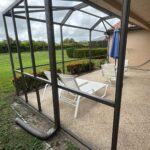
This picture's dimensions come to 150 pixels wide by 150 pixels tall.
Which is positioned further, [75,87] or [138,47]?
[138,47]

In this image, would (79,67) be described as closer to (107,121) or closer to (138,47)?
(138,47)

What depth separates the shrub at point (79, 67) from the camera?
6.89m

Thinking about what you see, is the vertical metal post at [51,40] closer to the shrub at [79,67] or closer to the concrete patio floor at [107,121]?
the concrete patio floor at [107,121]

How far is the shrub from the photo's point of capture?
6885mm

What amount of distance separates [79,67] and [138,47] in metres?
3.78

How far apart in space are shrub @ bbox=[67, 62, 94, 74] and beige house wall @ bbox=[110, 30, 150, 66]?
105 inches

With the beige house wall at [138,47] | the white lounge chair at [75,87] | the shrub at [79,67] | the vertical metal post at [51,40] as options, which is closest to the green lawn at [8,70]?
the shrub at [79,67]

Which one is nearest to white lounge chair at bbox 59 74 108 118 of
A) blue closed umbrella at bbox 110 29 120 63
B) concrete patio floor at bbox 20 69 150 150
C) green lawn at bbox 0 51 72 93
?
concrete patio floor at bbox 20 69 150 150

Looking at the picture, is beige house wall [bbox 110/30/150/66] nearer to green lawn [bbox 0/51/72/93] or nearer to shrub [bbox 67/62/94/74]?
shrub [bbox 67/62/94/74]

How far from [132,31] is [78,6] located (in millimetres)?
4752

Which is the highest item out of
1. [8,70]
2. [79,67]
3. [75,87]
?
[75,87]

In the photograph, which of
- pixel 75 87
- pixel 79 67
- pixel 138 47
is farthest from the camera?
pixel 138 47

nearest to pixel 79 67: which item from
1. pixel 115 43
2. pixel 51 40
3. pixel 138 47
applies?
pixel 115 43

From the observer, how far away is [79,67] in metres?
7.12
